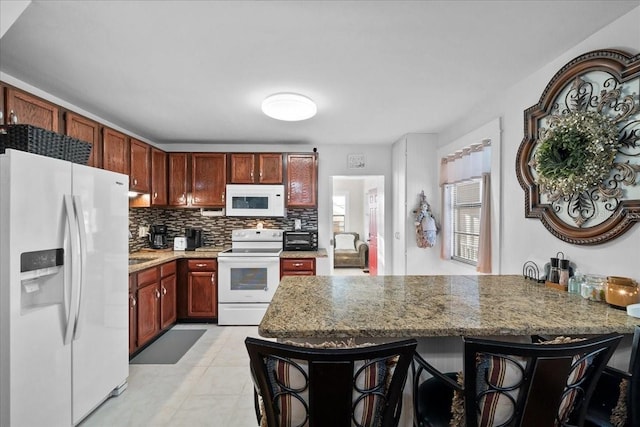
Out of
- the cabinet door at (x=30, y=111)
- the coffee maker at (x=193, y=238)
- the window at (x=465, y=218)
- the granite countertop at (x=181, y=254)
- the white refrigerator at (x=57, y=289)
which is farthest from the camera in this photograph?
the coffee maker at (x=193, y=238)

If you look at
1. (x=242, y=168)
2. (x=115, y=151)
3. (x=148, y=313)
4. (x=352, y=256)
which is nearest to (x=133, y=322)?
(x=148, y=313)

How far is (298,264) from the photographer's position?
A: 3646 millimetres

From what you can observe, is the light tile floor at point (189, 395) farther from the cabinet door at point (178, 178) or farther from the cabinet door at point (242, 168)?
the cabinet door at point (242, 168)

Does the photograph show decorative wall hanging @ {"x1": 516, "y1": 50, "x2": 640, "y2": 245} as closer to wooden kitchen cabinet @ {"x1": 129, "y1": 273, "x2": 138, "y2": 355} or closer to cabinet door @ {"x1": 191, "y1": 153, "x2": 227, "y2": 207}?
wooden kitchen cabinet @ {"x1": 129, "y1": 273, "x2": 138, "y2": 355}

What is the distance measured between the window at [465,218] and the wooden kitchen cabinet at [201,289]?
286 centimetres

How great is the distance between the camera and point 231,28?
158 centimetres

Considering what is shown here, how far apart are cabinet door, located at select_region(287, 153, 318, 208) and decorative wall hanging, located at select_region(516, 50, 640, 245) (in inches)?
101

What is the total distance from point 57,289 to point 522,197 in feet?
9.98

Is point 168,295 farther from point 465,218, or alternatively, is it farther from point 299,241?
point 465,218

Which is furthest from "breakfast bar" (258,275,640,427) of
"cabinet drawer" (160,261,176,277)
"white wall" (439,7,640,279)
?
"cabinet drawer" (160,261,176,277)

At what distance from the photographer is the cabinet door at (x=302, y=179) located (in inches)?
158

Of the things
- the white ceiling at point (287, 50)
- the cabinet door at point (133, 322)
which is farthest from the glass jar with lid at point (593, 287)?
the cabinet door at point (133, 322)

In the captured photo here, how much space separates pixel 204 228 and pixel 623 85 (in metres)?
4.28

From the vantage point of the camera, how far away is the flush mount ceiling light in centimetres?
238
